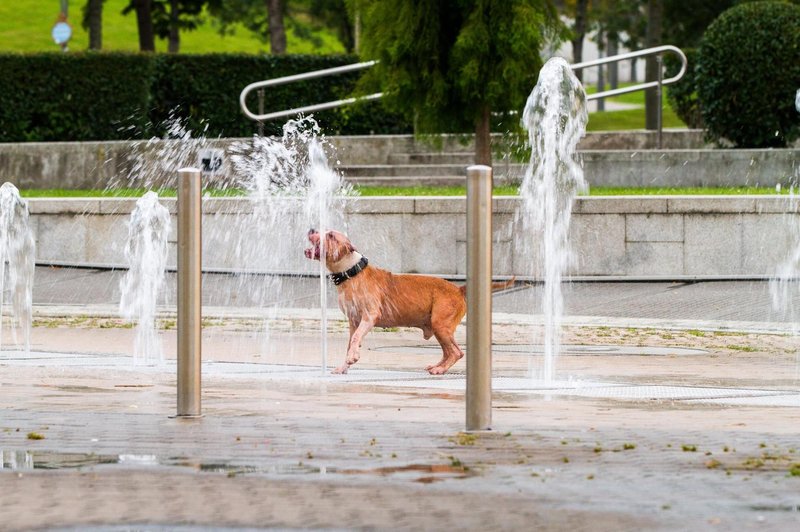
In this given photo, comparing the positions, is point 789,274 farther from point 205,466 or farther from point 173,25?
point 173,25

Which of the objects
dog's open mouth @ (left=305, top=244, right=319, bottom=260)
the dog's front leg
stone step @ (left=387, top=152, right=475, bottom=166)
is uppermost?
stone step @ (left=387, top=152, right=475, bottom=166)

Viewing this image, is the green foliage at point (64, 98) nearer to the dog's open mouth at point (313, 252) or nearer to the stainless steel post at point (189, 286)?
the dog's open mouth at point (313, 252)

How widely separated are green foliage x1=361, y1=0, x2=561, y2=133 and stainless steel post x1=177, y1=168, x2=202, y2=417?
36.5ft

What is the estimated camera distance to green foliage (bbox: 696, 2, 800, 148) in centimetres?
1994

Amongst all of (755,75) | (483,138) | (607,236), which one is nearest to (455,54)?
(483,138)

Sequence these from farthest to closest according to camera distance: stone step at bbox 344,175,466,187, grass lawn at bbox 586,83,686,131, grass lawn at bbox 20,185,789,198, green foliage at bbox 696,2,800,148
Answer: grass lawn at bbox 586,83,686,131
stone step at bbox 344,175,466,187
green foliage at bbox 696,2,800,148
grass lawn at bbox 20,185,789,198

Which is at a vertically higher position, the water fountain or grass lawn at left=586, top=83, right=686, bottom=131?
grass lawn at left=586, top=83, right=686, bottom=131

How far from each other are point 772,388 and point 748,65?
12028 millimetres

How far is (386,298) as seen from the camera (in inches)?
377

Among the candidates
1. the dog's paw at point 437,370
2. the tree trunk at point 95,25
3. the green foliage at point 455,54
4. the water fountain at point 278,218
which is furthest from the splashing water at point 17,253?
the tree trunk at point 95,25

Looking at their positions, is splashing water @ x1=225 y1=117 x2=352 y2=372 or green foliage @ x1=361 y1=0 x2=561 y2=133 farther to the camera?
green foliage @ x1=361 y1=0 x2=561 y2=133

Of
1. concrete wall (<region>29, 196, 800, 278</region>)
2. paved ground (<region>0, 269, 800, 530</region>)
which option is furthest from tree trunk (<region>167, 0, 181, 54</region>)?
paved ground (<region>0, 269, 800, 530</region>)

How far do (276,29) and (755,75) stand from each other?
17985 mm

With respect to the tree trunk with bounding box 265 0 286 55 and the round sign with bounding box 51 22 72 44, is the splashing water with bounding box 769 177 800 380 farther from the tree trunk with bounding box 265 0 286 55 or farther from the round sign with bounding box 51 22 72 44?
the round sign with bounding box 51 22 72 44
